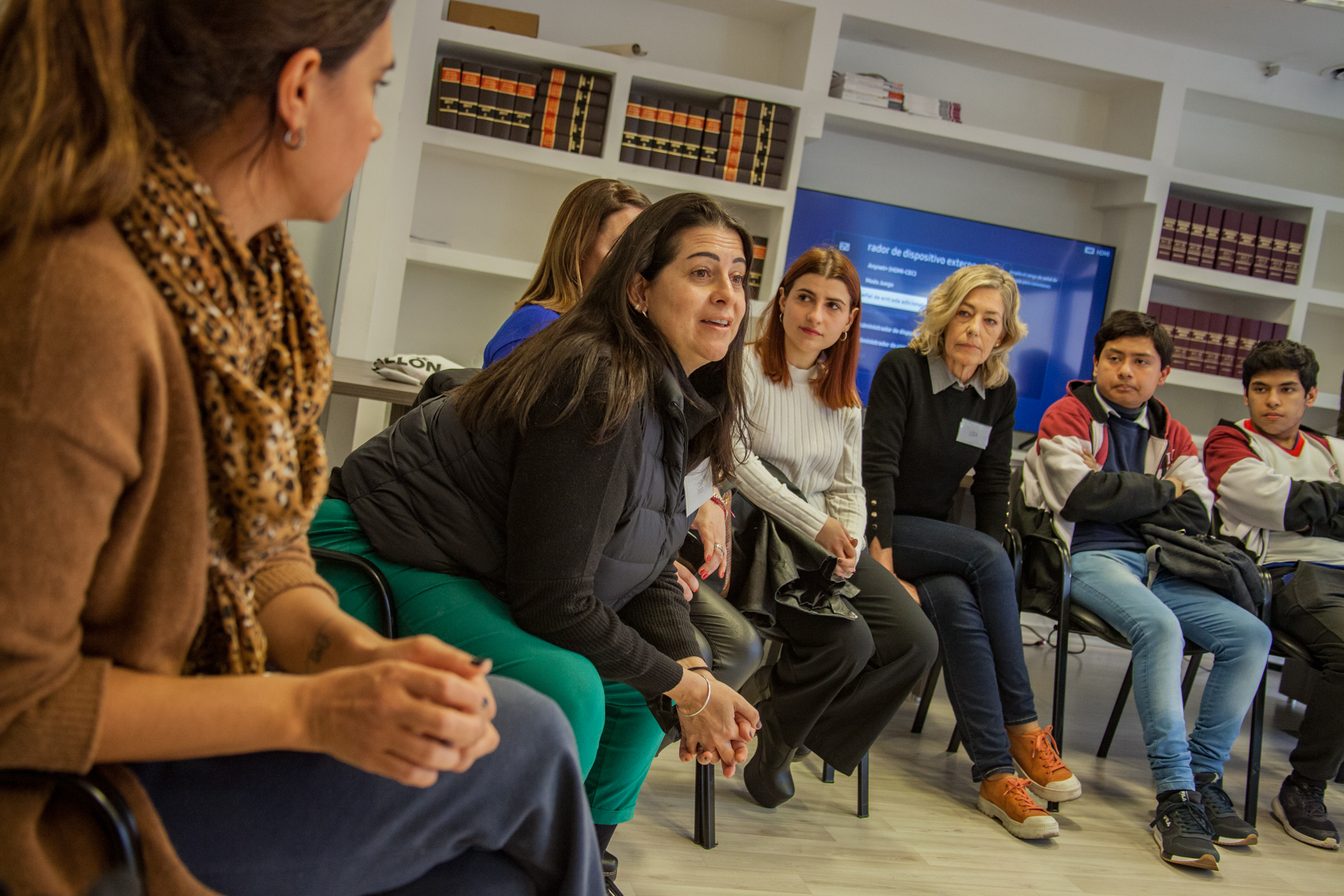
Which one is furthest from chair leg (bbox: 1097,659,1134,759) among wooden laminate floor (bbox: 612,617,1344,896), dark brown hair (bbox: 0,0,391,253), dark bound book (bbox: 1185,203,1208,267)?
dark brown hair (bbox: 0,0,391,253)

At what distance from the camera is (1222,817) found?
2480mm

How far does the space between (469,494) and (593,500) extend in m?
0.21

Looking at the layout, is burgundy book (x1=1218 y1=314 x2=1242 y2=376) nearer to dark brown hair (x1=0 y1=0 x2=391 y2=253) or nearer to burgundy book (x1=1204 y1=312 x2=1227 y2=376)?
burgundy book (x1=1204 y1=312 x2=1227 y2=376)

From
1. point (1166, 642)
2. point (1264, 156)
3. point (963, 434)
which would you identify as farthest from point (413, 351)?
point (1264, 156)

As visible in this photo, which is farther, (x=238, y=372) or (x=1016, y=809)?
(x=1016, y=809)

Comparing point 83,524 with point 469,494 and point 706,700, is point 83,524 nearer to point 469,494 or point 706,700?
point 469,494

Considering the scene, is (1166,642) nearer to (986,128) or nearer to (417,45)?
(986,128)

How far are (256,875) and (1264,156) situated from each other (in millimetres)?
5919

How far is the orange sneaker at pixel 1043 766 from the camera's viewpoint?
246 cm

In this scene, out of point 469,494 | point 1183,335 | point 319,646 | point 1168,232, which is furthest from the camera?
point 1183,335

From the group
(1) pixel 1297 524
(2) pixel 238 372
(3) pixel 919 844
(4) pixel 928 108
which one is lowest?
(3) pixel 919 844

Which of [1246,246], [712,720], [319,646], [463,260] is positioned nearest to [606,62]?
[463,260]

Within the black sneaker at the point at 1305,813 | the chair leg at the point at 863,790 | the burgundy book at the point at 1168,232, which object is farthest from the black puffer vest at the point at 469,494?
the burgundy book at the point at 1168,232

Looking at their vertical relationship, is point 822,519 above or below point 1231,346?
below
